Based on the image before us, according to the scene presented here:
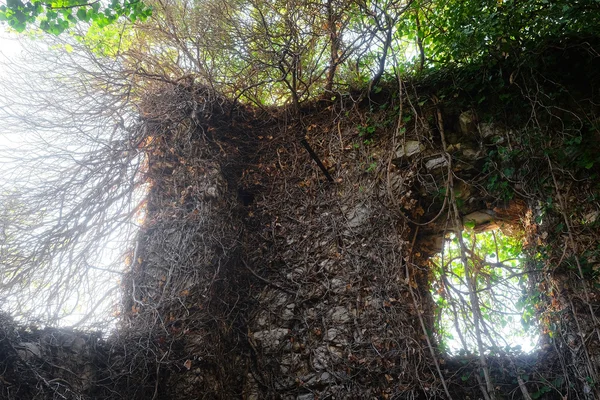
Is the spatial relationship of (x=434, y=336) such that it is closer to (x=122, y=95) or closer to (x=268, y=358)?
(x=268, y=358)

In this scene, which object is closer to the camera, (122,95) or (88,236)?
(88,236)

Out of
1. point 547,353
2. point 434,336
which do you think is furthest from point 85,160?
point 547,353

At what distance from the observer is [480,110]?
4.16 m

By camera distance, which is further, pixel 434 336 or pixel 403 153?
pixel 403 153

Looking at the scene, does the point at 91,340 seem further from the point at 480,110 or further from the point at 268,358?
the point at 480,110

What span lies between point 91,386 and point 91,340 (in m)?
0.33

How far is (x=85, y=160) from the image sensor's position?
414cm

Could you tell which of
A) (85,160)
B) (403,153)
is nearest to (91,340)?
(85,160)

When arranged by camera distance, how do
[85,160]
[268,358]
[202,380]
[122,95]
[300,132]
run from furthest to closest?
1. [300,132]
2. [122,95]
3. [85,160]
4. [268,358]
5. [202,380]

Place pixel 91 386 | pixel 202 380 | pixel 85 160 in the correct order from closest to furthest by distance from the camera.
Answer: pixel 91 386 < pixel 202 380 < pixel 85 160

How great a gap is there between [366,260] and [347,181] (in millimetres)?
861

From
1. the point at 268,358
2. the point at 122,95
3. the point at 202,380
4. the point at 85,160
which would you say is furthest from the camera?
the point at 122,95

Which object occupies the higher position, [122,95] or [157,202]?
[122,95]

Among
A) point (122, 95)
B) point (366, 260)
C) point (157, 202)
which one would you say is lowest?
point (366, 260)
